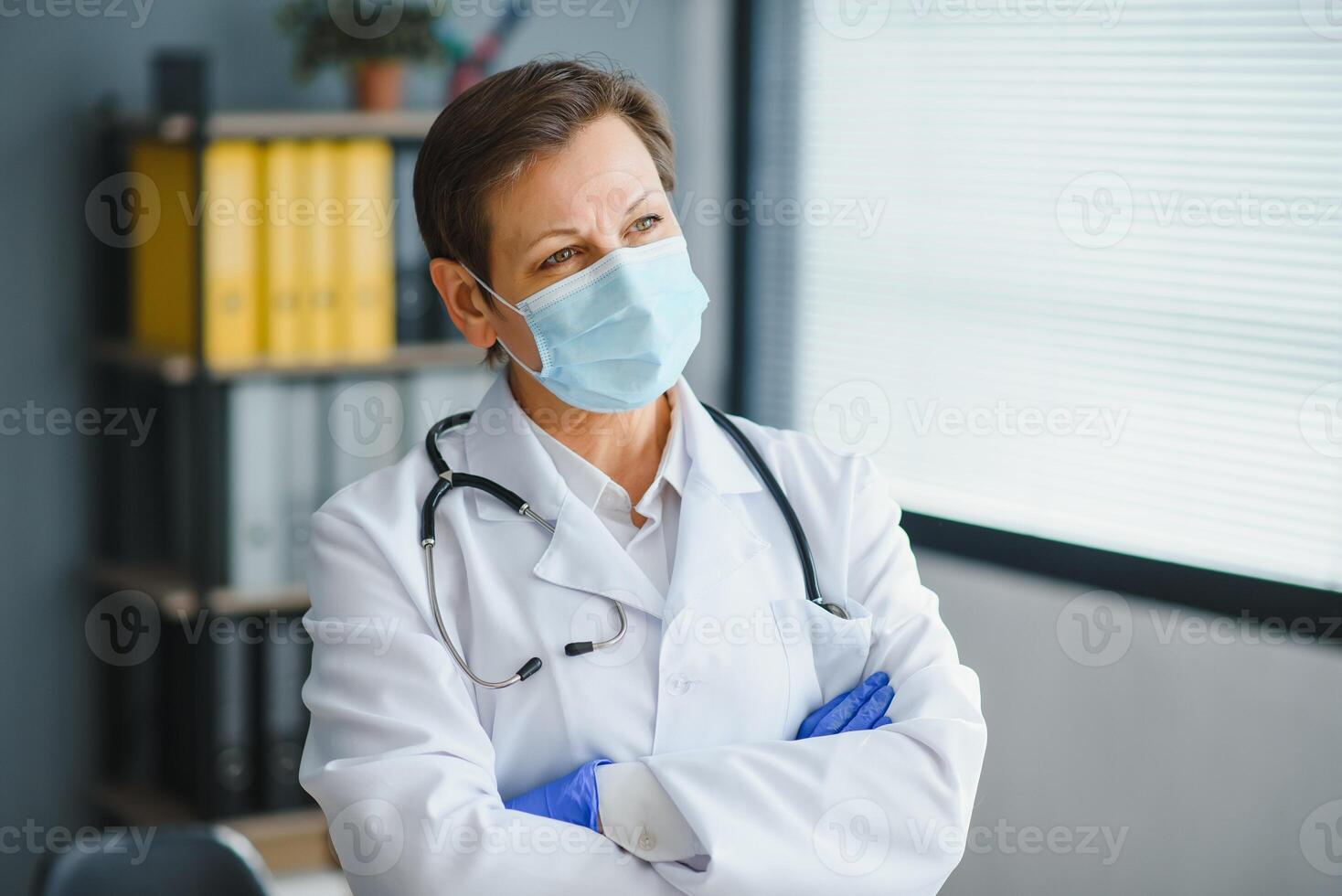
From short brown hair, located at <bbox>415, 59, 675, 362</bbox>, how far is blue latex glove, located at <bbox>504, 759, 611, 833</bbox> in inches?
21.5

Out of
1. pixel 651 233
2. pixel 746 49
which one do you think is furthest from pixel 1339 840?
pixel 746 49

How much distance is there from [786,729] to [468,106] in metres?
0.74

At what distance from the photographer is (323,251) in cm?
271

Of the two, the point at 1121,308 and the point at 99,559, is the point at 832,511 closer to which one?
the point at 1121,308

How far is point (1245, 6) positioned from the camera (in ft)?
7.18

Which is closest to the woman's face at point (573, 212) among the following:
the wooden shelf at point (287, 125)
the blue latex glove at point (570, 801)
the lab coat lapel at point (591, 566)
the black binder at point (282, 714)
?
the lab coat lapel at point (591, 566)

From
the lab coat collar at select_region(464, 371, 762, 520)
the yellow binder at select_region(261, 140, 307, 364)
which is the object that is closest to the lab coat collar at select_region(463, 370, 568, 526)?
the lab coat collar at select_region(464, 371, 762, 520)

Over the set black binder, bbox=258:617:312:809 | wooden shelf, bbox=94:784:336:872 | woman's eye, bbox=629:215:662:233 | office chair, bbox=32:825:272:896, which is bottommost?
wooden shelf, bbox=94:784:336:872

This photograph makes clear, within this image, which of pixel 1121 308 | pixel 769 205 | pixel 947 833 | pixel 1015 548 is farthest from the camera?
pixel 769 205

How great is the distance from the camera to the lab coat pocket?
1409mm

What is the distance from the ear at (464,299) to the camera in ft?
4.87

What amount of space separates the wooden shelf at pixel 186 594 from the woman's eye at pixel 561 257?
5.12 feet

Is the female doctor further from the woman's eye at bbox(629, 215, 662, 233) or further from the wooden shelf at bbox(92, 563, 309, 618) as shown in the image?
the wooden shelf at bbox(92, 563, 309, 618)

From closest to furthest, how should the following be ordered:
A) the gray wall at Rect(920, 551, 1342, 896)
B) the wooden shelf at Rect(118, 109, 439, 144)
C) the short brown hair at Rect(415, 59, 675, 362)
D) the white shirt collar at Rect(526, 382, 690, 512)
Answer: the short brown hair at Rect(415, 59, 675, 362) < the white shirt collar at Rect(526, 382, 690, 512) < the gray wall at Rect(920, 551, 1342, 896) < the wooden shelf at Rect(118, 109, 439, 144)
